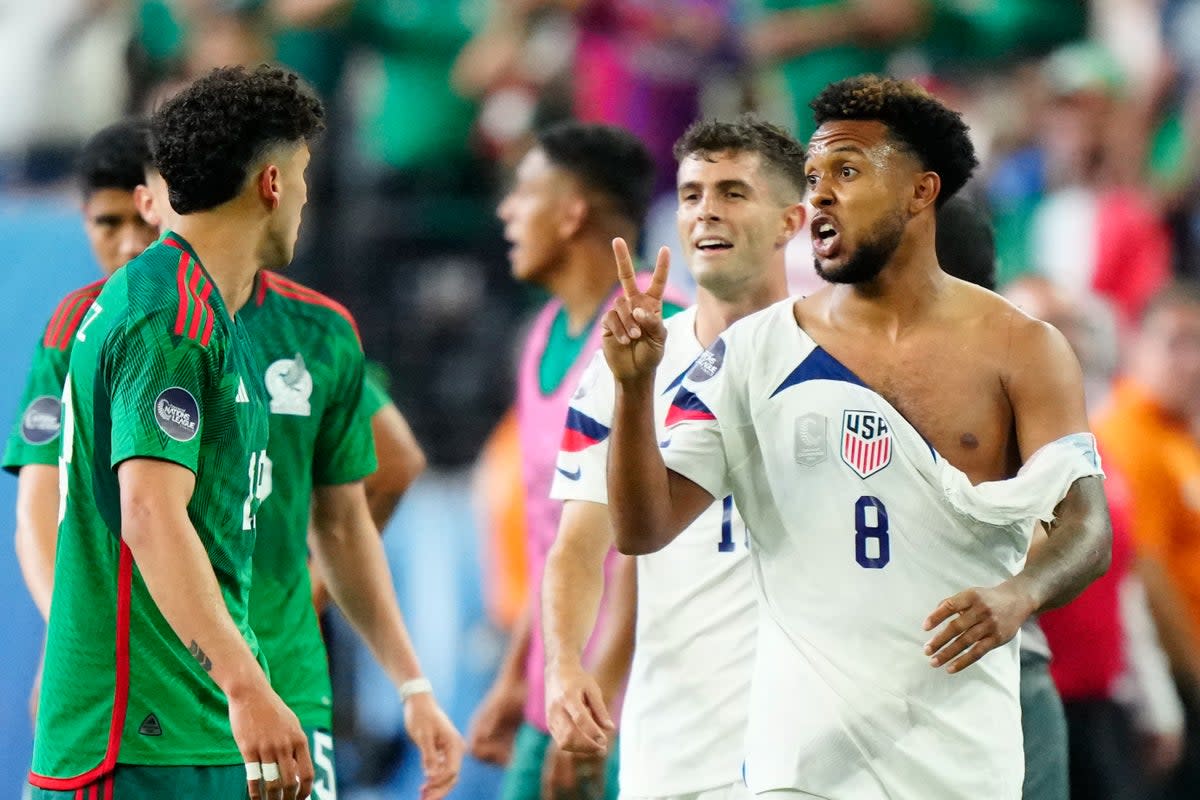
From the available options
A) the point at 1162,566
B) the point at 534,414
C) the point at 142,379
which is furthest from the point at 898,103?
the point at 1162,566

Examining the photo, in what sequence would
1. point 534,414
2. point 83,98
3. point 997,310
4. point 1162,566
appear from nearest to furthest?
point 997,310
point 534,414
point 1162,566
point 83,98

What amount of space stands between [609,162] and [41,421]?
2.31 metres

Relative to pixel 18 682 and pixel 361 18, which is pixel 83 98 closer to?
pixel 361 18

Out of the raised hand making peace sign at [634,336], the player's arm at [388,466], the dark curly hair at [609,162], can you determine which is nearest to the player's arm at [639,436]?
the raised hand making peace sign at [634,336]

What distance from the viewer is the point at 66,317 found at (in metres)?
4.80

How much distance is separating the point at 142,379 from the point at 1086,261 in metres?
7.49

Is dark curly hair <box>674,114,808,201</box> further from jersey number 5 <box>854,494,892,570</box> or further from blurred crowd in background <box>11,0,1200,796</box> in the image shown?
blurred crowd in background <box>11,0,1200,796</box>

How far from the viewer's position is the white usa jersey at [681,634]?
459 cm

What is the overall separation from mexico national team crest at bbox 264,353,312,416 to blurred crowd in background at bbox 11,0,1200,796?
4.06 m

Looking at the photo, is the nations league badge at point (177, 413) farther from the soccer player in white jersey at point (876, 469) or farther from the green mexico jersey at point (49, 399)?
the green mexico jersey at point (49, 399)

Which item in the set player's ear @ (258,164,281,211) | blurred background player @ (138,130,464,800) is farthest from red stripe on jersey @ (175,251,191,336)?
blurred background player @ (138,130,464,800)

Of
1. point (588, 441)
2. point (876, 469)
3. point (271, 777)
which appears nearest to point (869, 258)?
point (876, 469)

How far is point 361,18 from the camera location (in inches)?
400

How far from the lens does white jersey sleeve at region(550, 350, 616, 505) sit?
15.5ft
